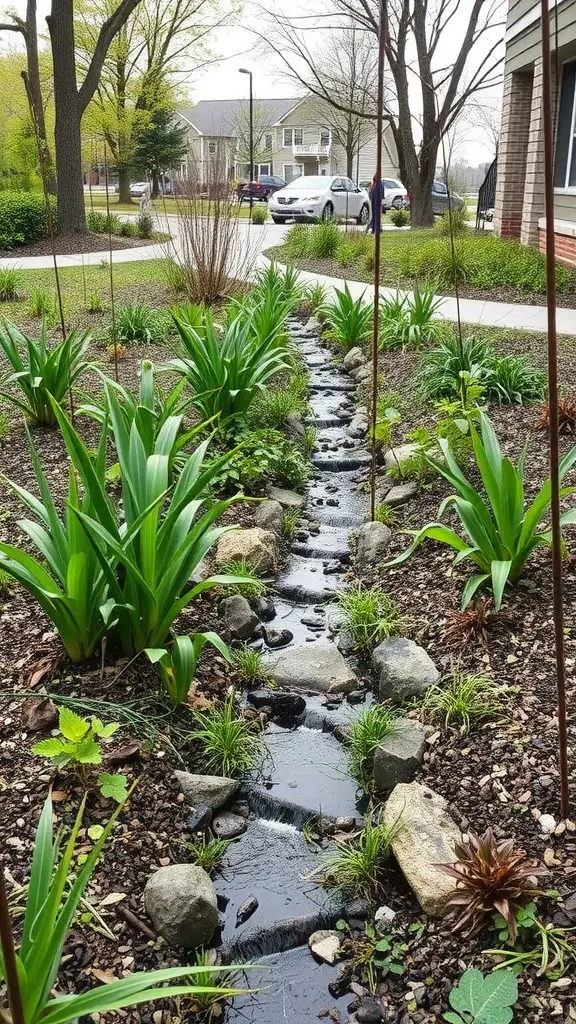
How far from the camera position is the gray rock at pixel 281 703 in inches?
115

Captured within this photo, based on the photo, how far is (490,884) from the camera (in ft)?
6.13

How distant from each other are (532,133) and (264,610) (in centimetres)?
1110

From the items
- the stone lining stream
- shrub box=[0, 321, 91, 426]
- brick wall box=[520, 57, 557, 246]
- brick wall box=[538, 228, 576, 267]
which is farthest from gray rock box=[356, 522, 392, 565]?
brick wall box=[520, 57, 557, 246]

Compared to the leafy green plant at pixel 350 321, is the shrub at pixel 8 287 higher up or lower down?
higher up

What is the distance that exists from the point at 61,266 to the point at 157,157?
21092mm

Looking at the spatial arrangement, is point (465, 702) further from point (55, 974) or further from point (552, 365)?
point (55, 974)

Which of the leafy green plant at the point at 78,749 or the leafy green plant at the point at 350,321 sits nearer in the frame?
the leafy green plant at the point at 78,749

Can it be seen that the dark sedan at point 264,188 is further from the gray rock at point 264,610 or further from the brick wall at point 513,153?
the gray rock at point 264,610

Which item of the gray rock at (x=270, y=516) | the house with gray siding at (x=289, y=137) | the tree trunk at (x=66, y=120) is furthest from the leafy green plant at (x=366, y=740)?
the house with gray siding at (x=289, y=137)

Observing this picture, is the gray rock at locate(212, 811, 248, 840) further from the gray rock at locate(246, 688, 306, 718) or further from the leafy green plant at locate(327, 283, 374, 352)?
the leafy green plant at locate(327, 283, 374, 352)

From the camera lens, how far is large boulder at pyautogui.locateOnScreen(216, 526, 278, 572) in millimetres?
3701

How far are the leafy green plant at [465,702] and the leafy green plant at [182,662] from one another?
0.70 metres

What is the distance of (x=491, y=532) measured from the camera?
301 cm

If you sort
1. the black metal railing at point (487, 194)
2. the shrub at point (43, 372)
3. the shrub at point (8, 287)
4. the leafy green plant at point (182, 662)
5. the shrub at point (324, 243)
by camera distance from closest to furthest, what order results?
the leafy green plant at point (182, 662)
the shrub at point (43, 372)
the shrub at point (8, 287)
the shrub at point (324, 243)
the black metal railing at point (487, 194)
